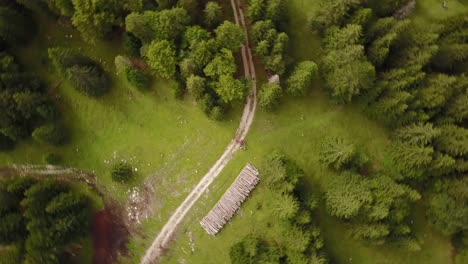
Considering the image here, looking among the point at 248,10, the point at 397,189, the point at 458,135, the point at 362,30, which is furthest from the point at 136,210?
the point at 458,135

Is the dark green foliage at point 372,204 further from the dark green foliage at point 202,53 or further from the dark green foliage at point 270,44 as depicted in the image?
the dark green foliage at point 202,53

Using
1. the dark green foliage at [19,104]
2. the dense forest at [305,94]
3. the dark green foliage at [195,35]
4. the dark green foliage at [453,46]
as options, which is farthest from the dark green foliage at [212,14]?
the dark green foliage at [453,46]

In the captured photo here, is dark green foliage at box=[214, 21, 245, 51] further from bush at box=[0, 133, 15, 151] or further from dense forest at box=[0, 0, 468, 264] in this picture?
bush at box=[0, 133, 15, 151]

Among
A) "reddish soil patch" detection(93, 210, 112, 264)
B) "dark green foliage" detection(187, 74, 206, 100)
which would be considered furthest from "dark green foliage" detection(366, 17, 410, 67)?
"reddish soil patch" detection(93, 210, 112, 264)

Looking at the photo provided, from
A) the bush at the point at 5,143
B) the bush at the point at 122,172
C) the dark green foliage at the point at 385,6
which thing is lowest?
the bush at the point at 122,172

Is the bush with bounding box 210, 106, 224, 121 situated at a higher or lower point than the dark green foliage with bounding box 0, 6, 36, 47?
lower
